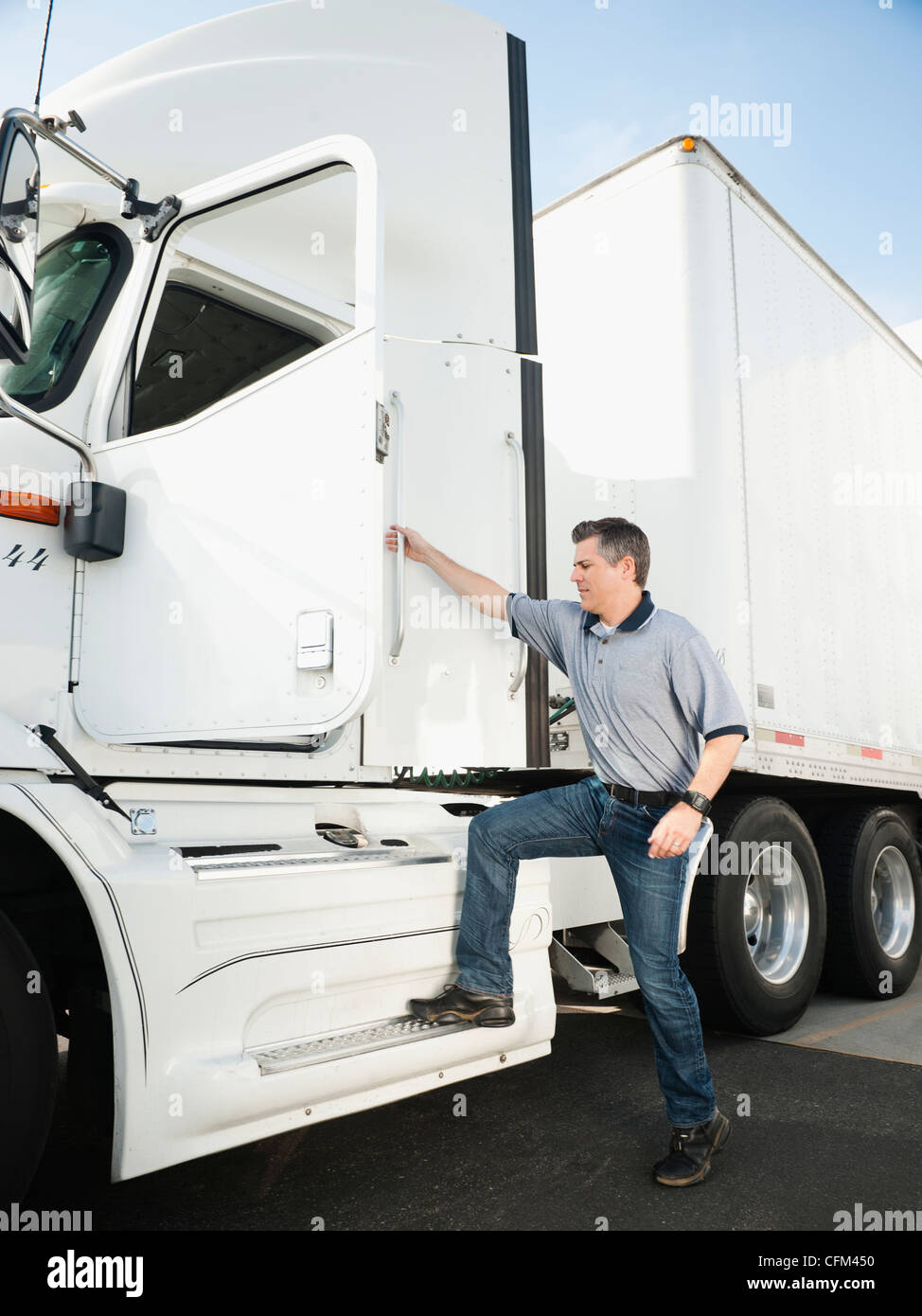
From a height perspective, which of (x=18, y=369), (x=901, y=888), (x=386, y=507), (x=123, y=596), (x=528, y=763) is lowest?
(x=901, y=888)

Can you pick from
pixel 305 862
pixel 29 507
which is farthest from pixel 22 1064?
pixel 29 507

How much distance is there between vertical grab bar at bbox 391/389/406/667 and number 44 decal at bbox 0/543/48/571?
106 cm

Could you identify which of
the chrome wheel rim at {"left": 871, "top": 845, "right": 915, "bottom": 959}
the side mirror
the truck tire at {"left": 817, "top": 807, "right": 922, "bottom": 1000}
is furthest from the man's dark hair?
the chrome wheel rim at {"left": 871, "top": 845, "right": 915, "bottom": 959}

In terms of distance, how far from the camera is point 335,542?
100 inches

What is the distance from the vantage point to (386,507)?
10.9 feet

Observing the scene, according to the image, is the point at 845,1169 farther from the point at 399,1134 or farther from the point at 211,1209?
the point at 211,1209

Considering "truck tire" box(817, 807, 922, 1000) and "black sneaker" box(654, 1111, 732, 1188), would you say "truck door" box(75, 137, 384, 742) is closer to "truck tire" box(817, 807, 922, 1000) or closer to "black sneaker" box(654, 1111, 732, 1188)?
"black sneaker" box(654, 1111, 732, 1188)

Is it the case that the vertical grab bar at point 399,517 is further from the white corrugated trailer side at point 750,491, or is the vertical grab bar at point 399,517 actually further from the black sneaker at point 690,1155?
the black sneaker at point 690,1155

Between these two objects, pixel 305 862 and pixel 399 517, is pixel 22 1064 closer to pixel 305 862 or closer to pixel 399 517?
pixel 305 862

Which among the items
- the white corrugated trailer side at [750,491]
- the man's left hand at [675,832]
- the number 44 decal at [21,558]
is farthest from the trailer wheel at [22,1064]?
the white corrugated trailer side at [750,491]

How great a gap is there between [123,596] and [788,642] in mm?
3113

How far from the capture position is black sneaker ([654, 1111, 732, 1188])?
9.81ft

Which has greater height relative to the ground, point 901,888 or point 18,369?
point 18,369
